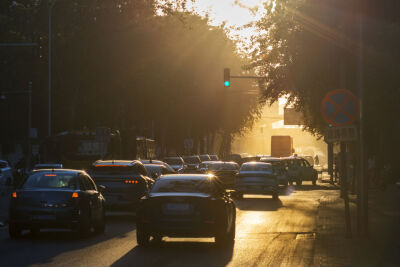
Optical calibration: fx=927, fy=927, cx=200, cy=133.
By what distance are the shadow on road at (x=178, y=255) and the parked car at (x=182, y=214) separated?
31 centimetres

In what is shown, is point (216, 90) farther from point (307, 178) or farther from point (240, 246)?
point (240, 246)

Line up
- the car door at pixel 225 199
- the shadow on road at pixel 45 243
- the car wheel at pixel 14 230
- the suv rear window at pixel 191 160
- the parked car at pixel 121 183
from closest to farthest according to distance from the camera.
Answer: the shadow on road at pixel 45 243 → the car door at pixel 225 199 → the car wheel at pixel 14 230 → the parked car at pixel 121 183 → the suv rear window at pixel 191 160

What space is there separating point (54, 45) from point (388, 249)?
144 feet

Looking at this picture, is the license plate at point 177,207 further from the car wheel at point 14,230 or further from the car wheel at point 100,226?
the car wheel at point 100,226

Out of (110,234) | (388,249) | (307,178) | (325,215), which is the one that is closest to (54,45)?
(307,178)

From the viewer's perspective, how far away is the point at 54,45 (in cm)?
5831

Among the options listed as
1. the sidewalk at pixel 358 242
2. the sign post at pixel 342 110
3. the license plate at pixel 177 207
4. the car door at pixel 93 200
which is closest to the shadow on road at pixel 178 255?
the license plate at pixel 177 207

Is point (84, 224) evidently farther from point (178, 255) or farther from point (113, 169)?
point (113, 169)

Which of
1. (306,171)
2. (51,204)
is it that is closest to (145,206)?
(51,204)

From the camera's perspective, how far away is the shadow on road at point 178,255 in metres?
14.9

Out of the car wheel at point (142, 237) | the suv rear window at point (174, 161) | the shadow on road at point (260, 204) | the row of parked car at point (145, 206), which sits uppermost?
the suv rear window at point (174, 161)

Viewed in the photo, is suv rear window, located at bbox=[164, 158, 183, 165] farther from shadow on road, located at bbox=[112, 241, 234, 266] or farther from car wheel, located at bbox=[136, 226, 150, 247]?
car wheel, located at bbox=[136, 226, 150, 247]

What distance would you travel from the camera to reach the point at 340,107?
61.9ft

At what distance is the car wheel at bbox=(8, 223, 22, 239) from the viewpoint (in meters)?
19.4
